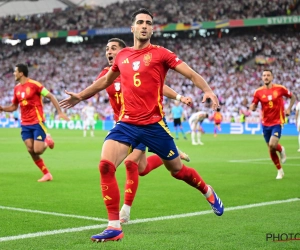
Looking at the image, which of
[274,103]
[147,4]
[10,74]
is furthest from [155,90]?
[10,74]

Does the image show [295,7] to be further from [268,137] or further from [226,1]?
[268,137]

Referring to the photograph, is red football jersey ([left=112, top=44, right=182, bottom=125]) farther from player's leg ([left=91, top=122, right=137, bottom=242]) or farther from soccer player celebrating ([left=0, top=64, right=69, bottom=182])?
soccer player celebrating ([left=0, top=64, right=69, bottom=182])

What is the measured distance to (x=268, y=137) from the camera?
13.4 meters

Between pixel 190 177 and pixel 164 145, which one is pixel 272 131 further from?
pixel 164 145

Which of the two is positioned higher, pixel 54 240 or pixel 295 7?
pixel 295 7

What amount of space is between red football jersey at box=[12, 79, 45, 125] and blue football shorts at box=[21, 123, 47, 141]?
88 mm

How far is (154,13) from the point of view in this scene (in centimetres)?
5447

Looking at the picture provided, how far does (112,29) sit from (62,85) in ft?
24.0

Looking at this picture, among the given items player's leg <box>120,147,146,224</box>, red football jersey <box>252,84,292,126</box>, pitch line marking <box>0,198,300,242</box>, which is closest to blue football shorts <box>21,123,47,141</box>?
red football jersey <box>252,84,292,126</box>

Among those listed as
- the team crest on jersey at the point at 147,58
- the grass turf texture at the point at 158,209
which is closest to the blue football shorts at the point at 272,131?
the grass turf texture at the point at 158,209

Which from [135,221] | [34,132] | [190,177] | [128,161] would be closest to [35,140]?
[34,132]

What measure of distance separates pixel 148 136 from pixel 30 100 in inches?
255

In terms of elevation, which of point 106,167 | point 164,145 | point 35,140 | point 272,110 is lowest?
point 35,140

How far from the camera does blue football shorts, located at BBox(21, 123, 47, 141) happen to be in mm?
12492
